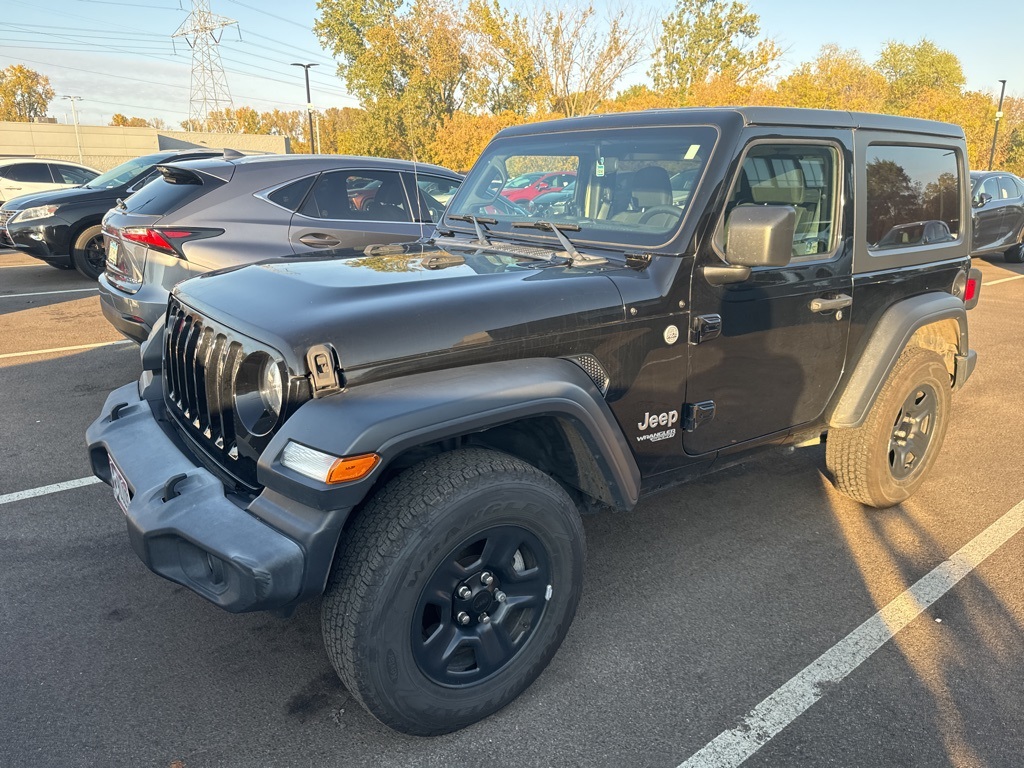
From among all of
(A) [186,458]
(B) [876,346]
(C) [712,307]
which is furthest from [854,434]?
(A) [186,458]

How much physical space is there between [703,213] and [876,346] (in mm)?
1372

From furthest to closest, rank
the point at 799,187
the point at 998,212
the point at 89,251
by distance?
the point at 998,212 → the point at 89,251 → the point at 799,187

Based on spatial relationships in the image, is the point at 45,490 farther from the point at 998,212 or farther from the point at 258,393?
the point at 998,212

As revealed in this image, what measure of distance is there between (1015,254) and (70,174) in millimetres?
19928

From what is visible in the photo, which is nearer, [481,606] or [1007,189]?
[481,606]

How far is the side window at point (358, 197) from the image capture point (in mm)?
5883

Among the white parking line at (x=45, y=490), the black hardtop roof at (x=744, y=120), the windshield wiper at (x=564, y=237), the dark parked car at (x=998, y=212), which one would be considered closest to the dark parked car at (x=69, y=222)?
the white parking line at (x=45, y=490)

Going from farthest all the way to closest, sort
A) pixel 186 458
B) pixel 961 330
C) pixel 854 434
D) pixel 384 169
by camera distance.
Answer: pixel 384 169 → pixel 961 330 → pixel 854 434 → pixel 186 458

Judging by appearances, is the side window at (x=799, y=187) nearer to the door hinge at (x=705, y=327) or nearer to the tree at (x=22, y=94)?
the door hinge at (x=705, y=327)

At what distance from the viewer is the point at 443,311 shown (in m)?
2.34

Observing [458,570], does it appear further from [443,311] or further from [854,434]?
[854,434]

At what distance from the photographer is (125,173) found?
1068 centimetres

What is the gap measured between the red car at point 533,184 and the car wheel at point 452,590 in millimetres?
1675

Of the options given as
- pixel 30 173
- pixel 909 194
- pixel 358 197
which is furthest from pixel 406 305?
pixel 30 173
